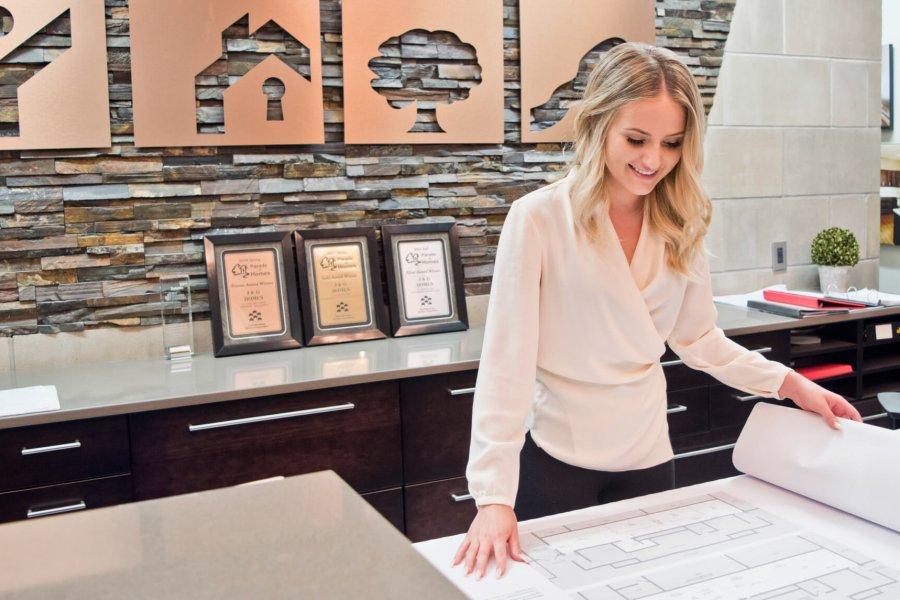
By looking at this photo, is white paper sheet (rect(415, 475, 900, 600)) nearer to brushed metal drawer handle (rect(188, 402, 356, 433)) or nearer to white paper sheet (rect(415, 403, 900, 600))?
white paper sheet (rect(415, 403, 900, 600))

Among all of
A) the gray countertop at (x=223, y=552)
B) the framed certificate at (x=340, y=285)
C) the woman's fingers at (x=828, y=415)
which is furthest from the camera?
the framed certificate at (x=340, y=285)

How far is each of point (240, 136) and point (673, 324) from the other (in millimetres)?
1540

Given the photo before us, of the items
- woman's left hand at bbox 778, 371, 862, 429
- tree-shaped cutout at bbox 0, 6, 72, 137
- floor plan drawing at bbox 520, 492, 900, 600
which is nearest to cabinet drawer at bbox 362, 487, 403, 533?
floor plan drawing at bbox 520, 492, 900, 600

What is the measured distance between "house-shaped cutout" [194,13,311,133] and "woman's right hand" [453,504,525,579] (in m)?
1.78

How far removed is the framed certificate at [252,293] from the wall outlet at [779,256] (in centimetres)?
202

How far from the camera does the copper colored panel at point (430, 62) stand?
2.82 m

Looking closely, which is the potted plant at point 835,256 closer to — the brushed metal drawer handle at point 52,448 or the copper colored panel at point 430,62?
the copper colored panel at point 430,62

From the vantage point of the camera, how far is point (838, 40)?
372cm

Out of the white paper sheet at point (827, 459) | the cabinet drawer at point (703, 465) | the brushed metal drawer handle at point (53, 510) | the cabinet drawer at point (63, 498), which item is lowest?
the cabinet drawer at point (703, 465)

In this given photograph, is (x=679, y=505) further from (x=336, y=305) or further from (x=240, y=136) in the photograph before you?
(x=240, y=136)

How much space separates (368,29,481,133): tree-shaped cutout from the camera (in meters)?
2.89

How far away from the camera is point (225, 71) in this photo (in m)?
2.68

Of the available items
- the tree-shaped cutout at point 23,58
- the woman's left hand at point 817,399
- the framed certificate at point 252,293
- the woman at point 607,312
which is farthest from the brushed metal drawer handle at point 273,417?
the woman's left hand at point 817,399

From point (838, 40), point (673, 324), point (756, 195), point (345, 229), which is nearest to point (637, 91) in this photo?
point (673, 324)
